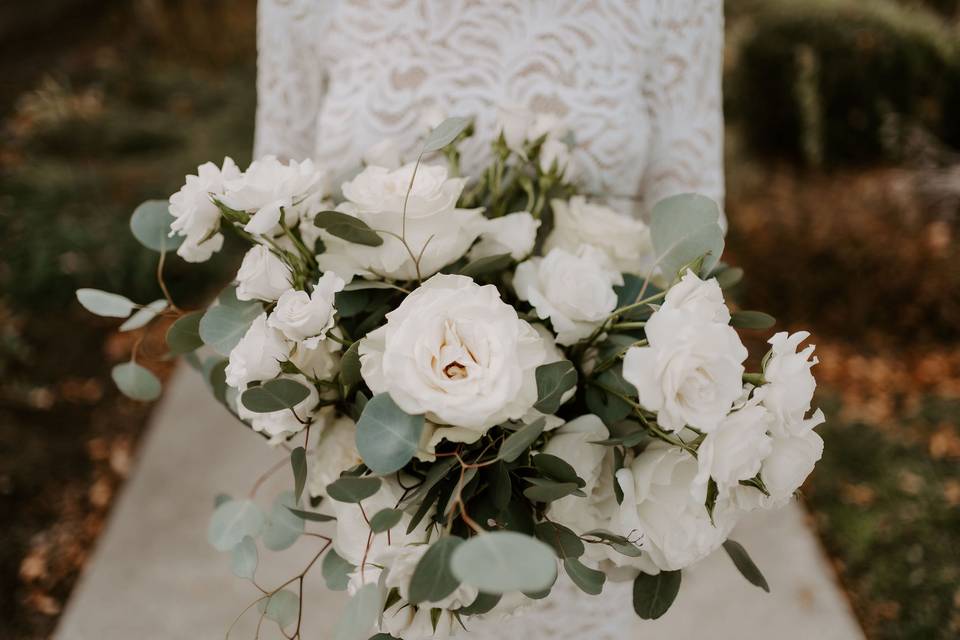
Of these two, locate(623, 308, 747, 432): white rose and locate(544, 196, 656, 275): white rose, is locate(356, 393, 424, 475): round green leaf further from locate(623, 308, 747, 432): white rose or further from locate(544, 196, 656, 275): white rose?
locate(544, 196, 656, 275): white rose

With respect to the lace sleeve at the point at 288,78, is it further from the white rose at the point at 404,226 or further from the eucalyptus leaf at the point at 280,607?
the eucalyptus leaf at the point at 280,607

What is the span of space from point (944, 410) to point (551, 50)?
2451 millimetres

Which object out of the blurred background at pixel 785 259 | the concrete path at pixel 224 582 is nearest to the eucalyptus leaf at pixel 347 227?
the concrete path at pixel 224 582

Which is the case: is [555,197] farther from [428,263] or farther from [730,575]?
[730,575]

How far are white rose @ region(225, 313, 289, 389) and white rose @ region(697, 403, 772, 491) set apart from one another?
448 millimetres

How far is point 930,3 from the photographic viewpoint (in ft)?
16.6

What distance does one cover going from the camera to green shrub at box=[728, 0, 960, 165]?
373 centimetres

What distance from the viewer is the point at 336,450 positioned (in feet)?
3.09

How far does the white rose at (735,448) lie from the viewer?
2.44 ft

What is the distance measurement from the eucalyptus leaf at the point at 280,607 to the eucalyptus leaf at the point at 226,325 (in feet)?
1.03

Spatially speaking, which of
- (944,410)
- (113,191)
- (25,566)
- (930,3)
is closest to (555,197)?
(25,566)

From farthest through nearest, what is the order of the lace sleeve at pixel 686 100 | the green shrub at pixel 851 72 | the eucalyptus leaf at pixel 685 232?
the green shrub at pixel 851 72, the lace sleeve at pixel 686 100, the eucalyptus leaf at pixel 685 232

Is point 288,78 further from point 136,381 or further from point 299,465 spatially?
point 299,465

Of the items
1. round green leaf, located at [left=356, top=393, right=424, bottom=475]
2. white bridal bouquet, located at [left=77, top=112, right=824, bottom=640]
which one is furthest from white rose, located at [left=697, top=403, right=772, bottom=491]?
round green leaf, located at [left=356, top=393, right=424, bottom=475]
